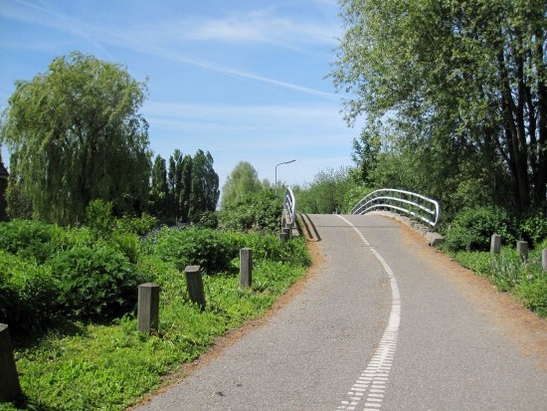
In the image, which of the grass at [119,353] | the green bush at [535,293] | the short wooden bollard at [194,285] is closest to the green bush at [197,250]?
the grass at [119,353]

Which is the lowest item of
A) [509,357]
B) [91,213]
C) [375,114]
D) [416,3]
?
[509,357]

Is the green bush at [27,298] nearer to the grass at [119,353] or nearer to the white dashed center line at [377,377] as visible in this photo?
the grass at [119,353]

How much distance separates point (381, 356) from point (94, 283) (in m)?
4.10

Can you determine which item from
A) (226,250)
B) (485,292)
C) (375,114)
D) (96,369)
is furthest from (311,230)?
(96,369)

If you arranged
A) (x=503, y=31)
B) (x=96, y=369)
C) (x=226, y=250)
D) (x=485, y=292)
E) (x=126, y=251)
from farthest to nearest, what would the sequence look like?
(x=503, y=31) → (x=226, y=250) → (x=485, y=292) → (x=126, y=251) → (x=96, y=369)

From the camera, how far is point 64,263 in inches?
319

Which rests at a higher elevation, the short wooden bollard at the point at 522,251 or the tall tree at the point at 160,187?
the tall tree at the point at 160,187

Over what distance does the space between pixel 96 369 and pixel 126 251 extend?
460cm

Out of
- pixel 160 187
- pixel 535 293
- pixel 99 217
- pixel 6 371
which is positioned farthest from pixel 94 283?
pixel 160 187

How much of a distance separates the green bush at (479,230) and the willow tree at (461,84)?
302 centimetres

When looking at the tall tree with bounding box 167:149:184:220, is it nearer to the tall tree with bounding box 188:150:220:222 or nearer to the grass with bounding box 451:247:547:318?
the tall tree with bounding box 188:150:220:222

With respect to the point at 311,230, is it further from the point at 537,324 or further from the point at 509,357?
the point at 509,357

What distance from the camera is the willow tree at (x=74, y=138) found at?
106 feet

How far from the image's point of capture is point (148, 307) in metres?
7.25
